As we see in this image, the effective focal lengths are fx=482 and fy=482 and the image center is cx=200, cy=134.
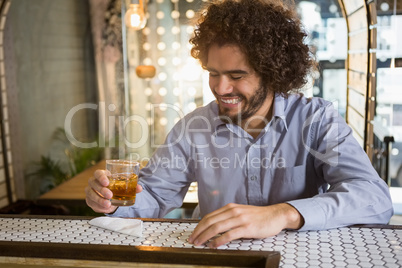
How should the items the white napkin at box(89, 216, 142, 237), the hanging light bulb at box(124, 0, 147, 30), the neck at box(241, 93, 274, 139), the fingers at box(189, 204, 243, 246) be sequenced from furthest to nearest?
the hanging light bulb at box(124, 0, 147, 30)
the neck at box(241, 93, 274, 139)
the white napkin at box(89, 216, 142, 237)
the fingers at box(189, 204, 243, 246)

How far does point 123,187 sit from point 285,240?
0.59 meters

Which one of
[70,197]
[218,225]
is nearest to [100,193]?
[218,225]

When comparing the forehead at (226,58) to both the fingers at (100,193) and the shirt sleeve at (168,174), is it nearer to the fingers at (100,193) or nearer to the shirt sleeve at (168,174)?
the shirt sleeve at (168,174)

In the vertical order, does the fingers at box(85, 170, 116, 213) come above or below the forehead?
below

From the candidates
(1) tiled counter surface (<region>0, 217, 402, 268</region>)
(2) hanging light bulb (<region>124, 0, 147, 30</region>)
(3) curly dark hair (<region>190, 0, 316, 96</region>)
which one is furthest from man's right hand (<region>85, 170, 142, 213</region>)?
(2) hanging light bulb (<region>124, 0, 147, 30</region>)

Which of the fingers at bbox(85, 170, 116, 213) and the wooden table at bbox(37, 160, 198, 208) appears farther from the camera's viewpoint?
the wooden table at bbox(37, 160, 198, 208)

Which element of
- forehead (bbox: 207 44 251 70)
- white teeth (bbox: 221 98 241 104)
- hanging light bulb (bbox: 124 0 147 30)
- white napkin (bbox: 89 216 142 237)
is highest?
hanging light bulb (bbox: 124 0 147 30)

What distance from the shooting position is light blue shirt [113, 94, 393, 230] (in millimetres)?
1965

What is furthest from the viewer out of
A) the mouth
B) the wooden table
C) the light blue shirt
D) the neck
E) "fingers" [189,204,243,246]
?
the wooden table

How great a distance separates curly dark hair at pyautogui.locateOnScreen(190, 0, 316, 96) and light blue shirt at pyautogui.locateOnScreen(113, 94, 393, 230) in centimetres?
12

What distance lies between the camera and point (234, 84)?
6.81 feet

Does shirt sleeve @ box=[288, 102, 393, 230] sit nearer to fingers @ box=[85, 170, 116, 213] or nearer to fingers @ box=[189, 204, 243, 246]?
fingers @ box=[189, 204, 243, 246]

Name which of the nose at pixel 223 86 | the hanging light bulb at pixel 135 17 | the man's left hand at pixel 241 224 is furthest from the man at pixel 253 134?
the hanging light bulb at pixel 135 17

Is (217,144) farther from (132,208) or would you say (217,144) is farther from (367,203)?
(367,203)
